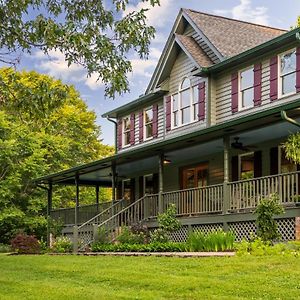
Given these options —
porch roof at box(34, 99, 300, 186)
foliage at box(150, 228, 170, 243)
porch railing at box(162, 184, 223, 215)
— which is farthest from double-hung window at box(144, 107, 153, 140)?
foliage at box(150, 228, 170, 243)

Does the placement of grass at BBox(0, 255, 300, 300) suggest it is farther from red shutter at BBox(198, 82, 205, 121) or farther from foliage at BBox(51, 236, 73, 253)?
red shutter at BBox(198, 82, 205, 121)

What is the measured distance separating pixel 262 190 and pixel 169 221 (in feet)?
11.1

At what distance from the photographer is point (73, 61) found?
429 inches

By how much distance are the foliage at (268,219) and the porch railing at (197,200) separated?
2.87 metres

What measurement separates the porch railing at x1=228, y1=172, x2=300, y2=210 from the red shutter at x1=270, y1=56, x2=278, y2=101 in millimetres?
2809

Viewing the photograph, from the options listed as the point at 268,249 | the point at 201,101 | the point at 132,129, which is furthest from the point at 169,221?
the point at 132,129

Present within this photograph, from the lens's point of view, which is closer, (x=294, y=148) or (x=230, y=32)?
(x=294, y=148)

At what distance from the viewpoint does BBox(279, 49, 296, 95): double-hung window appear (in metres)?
18.0

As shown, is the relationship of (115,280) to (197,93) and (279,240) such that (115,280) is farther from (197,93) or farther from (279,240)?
(197,93)

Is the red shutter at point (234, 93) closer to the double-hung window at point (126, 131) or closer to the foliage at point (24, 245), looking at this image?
the double-hung window at point (126, 131)

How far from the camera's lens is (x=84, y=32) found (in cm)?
1073

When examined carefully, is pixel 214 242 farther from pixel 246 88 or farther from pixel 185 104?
pixel 185 104

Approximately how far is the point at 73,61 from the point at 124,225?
1073 centimetres

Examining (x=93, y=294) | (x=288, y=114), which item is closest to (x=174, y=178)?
(x=288, y=114)
